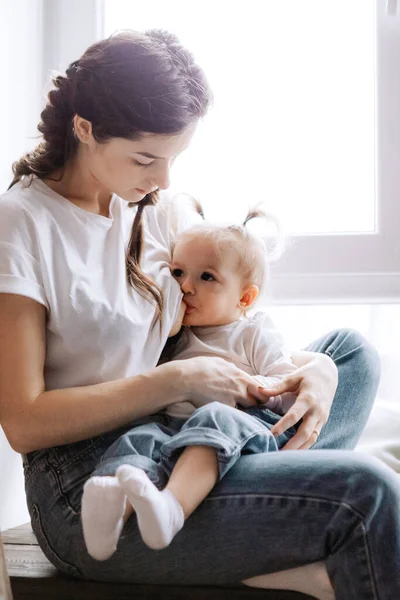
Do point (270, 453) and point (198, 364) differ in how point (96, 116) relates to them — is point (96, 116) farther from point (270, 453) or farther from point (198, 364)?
point (270, 453)

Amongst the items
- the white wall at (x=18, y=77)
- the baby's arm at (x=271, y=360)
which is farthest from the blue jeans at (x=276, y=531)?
the white wall at (x=18, y=77)

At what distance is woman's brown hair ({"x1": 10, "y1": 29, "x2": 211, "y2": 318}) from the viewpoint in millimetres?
1427

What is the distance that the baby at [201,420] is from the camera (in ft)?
3.88

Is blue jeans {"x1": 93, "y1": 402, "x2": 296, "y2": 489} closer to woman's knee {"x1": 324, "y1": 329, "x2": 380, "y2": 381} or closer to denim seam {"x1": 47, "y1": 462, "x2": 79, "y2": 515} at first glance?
denim seam {"x1": 47, "y1": 462, "x2": 79, "y2": 515}

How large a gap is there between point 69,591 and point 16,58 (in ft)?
4.39

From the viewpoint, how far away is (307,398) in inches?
59.7

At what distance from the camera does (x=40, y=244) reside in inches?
56.4

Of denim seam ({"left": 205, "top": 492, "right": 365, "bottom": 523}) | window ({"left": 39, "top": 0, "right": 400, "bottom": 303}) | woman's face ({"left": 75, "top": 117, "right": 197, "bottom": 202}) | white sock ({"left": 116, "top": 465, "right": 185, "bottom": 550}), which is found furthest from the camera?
window ({"left": 39, "top": 0, "right": 400, "bottom": 303})

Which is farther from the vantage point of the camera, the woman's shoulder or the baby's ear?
the baby's ear

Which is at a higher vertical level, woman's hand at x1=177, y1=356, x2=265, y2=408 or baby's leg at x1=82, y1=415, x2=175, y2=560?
woman's hand at x1=177, y1=356, x2=265, y2=408

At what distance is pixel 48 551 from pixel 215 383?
15.4 inches

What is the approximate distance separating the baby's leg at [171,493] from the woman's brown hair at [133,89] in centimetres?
55

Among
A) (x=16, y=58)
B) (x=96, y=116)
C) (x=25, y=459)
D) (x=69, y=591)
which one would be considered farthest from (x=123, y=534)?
(x=16, y=58)

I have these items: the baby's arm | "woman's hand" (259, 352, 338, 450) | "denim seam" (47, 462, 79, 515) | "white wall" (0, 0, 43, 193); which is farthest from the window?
"denim seam" (47, 462, 79, 515)
